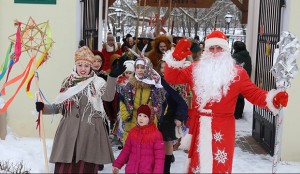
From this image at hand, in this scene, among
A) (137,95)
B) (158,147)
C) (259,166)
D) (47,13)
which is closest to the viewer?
(158,147)

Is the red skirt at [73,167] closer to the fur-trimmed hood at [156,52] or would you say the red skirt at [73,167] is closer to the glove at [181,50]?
the glove at [181,50]

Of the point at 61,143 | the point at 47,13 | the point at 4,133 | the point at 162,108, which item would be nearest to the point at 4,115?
the point at 4,133

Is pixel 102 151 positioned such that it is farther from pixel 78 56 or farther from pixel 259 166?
pixel 259 166

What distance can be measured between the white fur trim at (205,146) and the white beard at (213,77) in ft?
0.51

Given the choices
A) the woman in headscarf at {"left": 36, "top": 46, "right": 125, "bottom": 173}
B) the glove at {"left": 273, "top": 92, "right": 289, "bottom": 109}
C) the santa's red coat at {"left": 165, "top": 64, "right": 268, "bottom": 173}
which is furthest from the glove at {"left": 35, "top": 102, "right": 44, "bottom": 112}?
the glove at {"left": 273, "top": 92, "right": 289, "bottom": 109}

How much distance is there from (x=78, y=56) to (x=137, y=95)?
0.80 meters

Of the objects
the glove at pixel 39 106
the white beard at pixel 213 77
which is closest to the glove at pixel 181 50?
the white beard at pixel 213 77

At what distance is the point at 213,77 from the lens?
443 centimetres

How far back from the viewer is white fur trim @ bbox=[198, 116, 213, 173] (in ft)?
14.4

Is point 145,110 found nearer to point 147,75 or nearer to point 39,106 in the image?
point 147,75

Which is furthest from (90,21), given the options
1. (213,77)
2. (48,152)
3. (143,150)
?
(213,77)

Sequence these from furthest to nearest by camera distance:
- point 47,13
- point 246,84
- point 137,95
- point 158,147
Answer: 1. point 47,13
2. point 137,95
3. point 158,147
4. point 246,84

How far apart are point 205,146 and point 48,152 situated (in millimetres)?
2681

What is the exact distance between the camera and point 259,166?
20.8 feet
